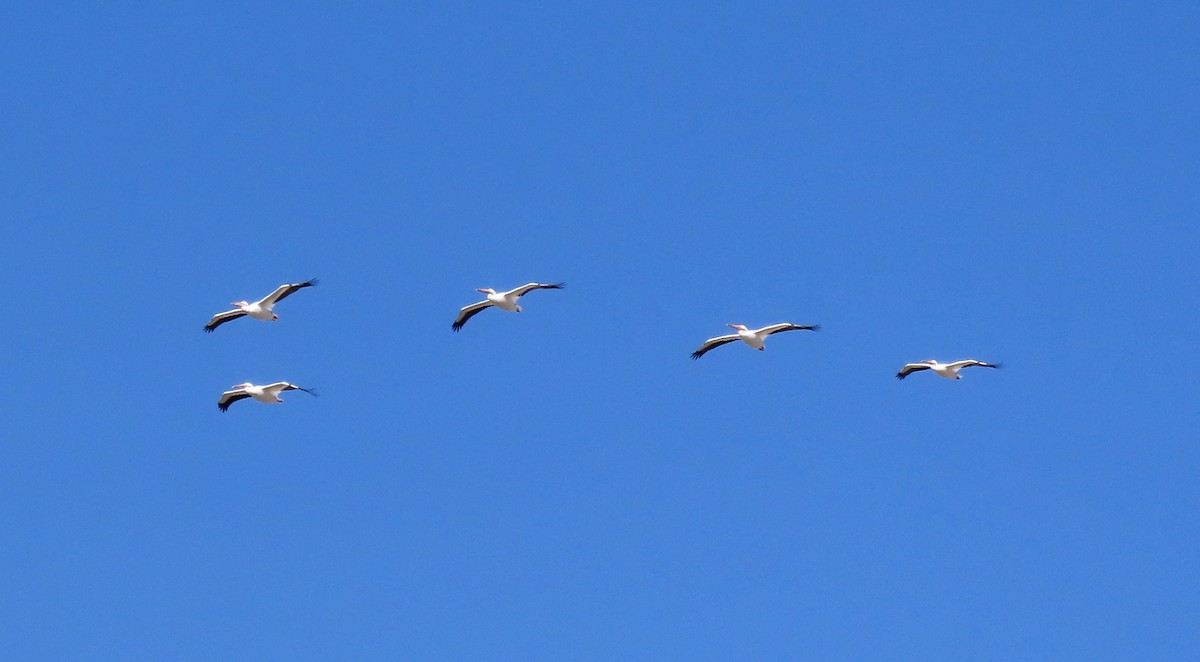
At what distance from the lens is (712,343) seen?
3938 centimetres

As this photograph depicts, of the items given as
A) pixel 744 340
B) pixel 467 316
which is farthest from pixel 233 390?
pixel 744 340

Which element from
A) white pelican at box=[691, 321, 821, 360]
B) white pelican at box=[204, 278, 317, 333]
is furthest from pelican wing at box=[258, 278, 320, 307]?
white pelican at box=[691, 321, 821, 360]

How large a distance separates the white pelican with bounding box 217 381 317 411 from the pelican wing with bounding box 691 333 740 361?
411 inches

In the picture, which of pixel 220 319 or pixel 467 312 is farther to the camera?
pixel 467 312

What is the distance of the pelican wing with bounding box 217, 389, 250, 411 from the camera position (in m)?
35.2

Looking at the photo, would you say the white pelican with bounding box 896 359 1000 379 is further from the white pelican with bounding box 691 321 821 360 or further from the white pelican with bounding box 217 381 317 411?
the white pelican with bounding box 217 381 317 411

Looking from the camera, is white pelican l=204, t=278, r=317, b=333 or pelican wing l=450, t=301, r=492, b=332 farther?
pelican wing l=450, t=301, r=492, b=332

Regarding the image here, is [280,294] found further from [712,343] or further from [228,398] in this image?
[712,343]

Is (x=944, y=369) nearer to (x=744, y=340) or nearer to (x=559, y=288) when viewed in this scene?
(x=744, y=340)

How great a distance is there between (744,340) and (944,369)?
15.4 feet

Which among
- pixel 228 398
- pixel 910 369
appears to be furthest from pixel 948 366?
pixel 228 398

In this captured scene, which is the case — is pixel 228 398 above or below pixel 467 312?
below

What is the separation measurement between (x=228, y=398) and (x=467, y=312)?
6.64 m

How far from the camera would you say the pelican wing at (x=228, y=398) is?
3525 centimetres
